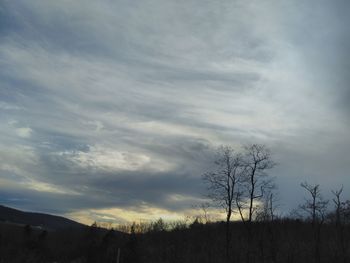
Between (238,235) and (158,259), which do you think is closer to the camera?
(158,259)

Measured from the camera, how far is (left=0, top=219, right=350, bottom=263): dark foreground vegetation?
74.9 metres

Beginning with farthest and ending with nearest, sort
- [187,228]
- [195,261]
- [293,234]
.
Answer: [187,228], [293,234], [195,261]

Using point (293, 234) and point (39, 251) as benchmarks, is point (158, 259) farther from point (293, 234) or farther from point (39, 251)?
point (39, 251)

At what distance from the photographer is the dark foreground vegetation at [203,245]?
74938 mm

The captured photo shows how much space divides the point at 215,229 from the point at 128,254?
142ft

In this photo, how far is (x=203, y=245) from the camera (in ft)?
319

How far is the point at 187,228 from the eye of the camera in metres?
120

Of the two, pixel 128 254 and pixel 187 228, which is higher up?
pixel 187 228

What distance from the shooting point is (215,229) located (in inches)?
4759

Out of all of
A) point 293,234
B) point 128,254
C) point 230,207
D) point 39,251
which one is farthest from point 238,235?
point 39,251

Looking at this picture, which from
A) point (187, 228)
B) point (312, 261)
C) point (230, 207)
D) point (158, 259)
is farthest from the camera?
point (187, 228)

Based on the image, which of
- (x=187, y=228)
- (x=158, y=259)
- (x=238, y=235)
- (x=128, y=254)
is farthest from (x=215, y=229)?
(x=128, y=254)

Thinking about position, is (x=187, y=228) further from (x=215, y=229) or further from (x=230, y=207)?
(x=230, y=207)

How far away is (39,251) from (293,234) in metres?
64.8
